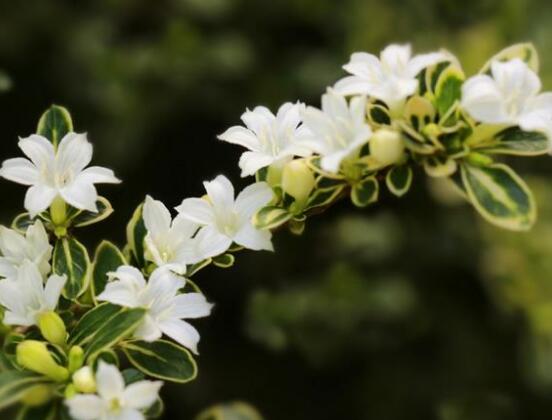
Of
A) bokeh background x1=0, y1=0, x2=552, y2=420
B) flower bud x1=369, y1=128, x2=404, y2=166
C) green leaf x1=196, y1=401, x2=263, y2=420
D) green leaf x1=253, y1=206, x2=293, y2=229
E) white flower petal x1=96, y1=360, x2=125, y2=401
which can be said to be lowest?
white flower petal x1=96, y1=360, x2=125, y2=401

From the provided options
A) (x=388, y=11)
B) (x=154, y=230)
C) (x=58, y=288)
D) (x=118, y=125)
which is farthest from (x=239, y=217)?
(x=388, y=11)

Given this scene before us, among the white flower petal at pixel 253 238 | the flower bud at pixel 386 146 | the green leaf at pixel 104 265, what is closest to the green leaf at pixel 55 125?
the green leaf at pixel 104 265

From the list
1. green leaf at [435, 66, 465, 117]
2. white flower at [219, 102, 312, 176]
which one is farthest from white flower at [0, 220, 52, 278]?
green leaf at [435, 66, 465, 117]

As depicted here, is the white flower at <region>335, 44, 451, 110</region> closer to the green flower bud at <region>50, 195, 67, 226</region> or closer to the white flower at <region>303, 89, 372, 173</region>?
the white flower at <region>303, 89, 372, 173</region>

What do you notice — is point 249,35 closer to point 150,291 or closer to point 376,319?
point 376,319

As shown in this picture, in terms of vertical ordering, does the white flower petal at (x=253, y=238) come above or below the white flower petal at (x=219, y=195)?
below

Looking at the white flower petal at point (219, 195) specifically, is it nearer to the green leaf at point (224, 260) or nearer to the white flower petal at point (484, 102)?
the green leaf at point (224, 260)
